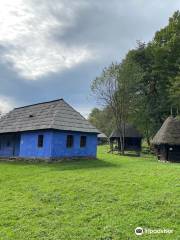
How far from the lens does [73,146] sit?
88.2ft

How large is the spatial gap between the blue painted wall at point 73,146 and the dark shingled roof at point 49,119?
0.56 meters

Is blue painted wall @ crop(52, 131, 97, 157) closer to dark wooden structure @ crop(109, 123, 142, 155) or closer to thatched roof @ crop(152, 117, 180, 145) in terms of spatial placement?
thatched roof @ crop(152, 117, 180, 145)

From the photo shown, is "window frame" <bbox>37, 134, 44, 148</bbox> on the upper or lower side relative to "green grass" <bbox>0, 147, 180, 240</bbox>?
upper

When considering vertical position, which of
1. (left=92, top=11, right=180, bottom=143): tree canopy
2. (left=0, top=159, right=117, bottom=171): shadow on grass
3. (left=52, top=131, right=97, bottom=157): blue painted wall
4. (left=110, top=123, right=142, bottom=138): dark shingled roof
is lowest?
(left=0, top=159, right=117, bottom=171): shadow on grass

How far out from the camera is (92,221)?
891 centimetres

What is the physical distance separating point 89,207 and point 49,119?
1707 cm

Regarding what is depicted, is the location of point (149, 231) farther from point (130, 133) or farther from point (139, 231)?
point (130, 133)

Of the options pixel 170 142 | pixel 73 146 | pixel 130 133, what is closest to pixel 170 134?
pixel 170 142

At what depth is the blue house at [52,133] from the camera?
25719 mm

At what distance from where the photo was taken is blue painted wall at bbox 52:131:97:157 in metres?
A: 25.6

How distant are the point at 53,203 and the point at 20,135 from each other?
773 inches

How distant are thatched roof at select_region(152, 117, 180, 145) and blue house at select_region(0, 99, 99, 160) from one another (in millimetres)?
6492

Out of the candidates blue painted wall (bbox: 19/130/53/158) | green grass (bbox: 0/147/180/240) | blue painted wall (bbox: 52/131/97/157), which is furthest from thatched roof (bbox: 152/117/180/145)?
green grass (bbox: 0/147/180/240)

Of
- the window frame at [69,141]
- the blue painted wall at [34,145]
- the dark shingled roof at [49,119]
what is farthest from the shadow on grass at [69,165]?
the dark shingled roof at [49,119]
